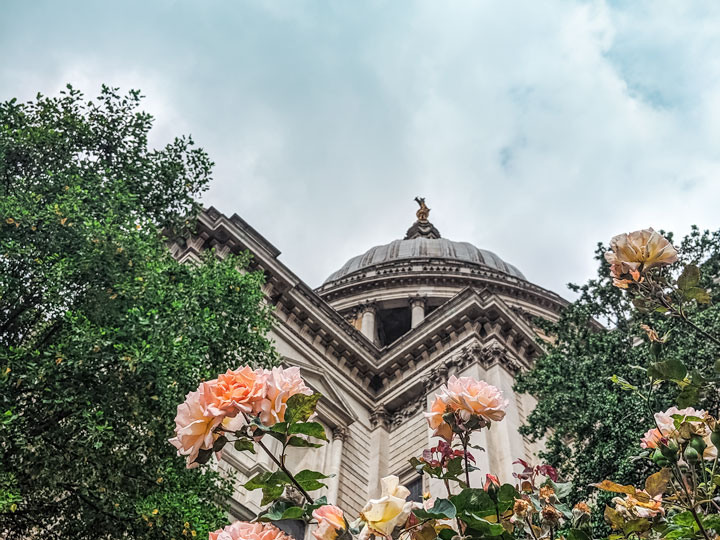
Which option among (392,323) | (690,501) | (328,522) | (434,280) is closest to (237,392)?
(328,522)

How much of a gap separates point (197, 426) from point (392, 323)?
3594 centimetres

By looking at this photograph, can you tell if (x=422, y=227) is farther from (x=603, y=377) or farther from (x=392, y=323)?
(x=603, y=377)

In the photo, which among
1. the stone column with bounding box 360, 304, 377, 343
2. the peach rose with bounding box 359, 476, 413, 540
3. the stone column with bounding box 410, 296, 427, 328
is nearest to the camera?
the peach rose with bounding box 359, 476, 413, 540

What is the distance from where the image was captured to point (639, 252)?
14.1 ft

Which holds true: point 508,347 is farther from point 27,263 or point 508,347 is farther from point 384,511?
point 384,511

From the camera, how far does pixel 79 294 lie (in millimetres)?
10344

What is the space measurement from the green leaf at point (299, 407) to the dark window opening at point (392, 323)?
1367 inches

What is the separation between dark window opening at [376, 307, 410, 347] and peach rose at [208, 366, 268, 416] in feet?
114

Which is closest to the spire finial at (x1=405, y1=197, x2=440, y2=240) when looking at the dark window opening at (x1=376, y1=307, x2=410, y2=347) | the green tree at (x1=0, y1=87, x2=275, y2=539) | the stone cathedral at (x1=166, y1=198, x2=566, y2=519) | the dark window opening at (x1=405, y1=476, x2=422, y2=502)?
the dark window opening at (x1=376, y1=307, x2=410, y2=347)

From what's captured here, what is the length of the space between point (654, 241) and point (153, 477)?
7599 millimetres

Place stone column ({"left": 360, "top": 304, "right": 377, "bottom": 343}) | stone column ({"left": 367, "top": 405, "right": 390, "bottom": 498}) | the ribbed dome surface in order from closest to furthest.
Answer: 1. stone column ({"left": 367, "top": 405, "right": 390, "bottom": 498})
2. stone column ({"left": 360, "top": 304, "right": 377, "bottom": 343})
3. the ribbed dome surface

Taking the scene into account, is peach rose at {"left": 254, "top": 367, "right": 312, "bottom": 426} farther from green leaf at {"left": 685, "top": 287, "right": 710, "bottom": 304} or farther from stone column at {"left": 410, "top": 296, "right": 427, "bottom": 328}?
stone column at {"left": 410, "top": 296, "right": 427, "bottom": 328}

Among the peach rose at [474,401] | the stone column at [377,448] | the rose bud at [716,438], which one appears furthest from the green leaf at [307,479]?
A: the stone column at [377,448]

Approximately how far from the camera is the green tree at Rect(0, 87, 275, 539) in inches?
343
